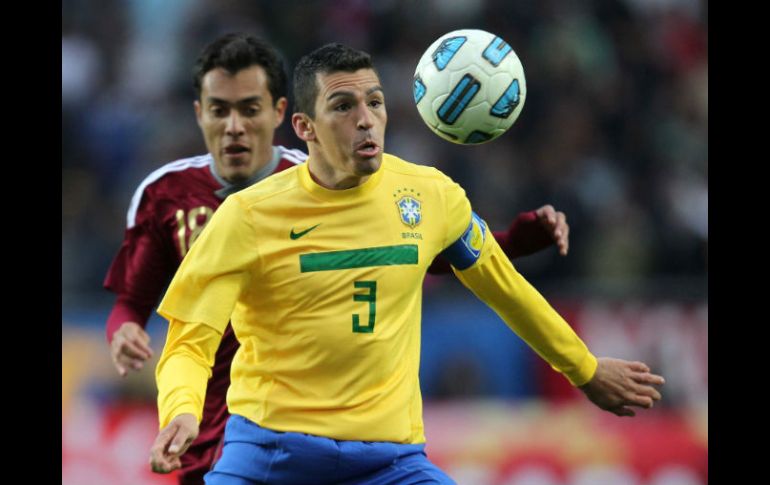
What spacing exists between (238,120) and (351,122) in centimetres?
127

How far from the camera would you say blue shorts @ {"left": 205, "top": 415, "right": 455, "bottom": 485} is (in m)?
4.73

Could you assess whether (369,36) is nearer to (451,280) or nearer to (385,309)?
(451,280)

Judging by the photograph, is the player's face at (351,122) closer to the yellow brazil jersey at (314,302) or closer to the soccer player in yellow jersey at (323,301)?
the soccer player in yellow jersey at (323,301)

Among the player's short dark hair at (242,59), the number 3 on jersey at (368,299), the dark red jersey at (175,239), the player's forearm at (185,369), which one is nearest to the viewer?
the player's forearm at (185,369)

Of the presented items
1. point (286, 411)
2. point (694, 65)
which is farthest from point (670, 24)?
point (286, 411)

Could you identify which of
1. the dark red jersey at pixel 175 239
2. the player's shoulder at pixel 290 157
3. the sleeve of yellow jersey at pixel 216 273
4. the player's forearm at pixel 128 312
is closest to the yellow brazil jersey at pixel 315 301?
the sleeve of yellow jersey at pixel 216 273

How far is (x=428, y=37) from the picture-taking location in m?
12.7

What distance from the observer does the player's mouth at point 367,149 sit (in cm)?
484

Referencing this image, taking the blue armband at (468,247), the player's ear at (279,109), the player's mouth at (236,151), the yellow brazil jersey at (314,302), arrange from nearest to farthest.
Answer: the yellow brazil jersey at (314,302) < the blue armband at (468,247) < the player's mouth at (236,151) < the player's ear at (279,109)

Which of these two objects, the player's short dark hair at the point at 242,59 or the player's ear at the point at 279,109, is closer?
the player's short dark hair at the point at 242,59

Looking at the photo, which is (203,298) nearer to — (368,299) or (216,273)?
(216,273)

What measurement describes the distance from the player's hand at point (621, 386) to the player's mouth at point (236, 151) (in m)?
2.00

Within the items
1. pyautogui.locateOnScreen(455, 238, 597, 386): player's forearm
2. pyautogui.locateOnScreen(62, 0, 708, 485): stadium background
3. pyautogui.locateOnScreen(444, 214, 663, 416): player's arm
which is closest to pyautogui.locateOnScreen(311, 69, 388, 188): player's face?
pyautogui.locateOnScreen(444, 214, 663, 416): player's arm

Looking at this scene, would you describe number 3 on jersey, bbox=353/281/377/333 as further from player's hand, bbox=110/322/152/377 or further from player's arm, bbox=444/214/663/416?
player's hand, bbox=110/322/152/377
